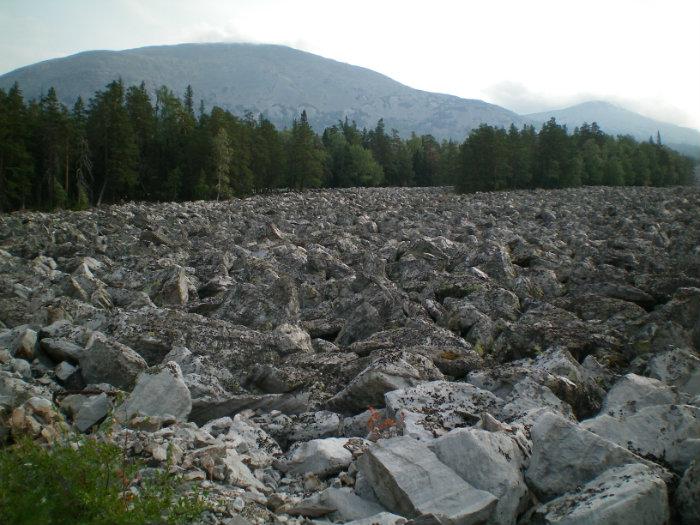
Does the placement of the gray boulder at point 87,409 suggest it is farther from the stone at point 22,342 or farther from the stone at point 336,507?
the stone at point 336,507

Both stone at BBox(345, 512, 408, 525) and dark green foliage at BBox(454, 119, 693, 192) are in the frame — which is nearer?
stone at BBox(345, 512, 408, 525)

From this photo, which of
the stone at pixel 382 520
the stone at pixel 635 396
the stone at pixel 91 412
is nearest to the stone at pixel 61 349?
the stone at pixel 91 412

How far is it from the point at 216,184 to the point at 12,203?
1948 cm

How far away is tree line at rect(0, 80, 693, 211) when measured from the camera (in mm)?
46688

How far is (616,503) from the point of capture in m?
3.56

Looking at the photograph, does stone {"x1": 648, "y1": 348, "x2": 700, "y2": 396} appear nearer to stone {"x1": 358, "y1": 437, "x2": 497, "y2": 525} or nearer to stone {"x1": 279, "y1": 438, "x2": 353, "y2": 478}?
stone {"x1": 358, "y1": 437, "x2": 497, "y2": 525}

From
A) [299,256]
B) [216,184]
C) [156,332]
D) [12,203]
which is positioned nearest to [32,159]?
[12,203]

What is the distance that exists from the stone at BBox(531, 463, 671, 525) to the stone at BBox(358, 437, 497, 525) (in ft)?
1.55

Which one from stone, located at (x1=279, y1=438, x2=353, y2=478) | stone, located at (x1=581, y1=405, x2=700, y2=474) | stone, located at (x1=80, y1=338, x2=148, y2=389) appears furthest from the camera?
stone, located at (x1=80, y1=338, x2=148, y2=389)

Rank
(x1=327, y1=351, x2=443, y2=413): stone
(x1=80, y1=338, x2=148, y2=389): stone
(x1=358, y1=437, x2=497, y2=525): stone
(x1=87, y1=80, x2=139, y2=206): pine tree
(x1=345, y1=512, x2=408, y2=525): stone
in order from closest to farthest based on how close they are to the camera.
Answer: (x1=345, y1=512, x2=408, y2=525): stone
(x1=358, y1=437, x2=497, y2=525): stone
(x1=327, y1=351, x2=443, y2=413): stone
(x1=80, y1=338, x2=148, y2=389): stone
(x1=87, y1=80, x2=139, y2=206): pine tree

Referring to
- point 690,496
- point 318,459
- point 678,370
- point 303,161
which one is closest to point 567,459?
point 690,496

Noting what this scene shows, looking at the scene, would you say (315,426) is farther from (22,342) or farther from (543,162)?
(543,162)

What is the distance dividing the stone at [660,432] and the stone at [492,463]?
0.96 metres

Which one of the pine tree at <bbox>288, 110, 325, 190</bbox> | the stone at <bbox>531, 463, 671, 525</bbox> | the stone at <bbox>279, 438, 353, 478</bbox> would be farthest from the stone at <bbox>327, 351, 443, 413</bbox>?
the pine tree at <bbox>288, 110, 325, 190</bbox>
